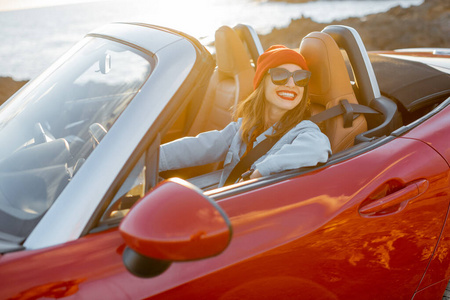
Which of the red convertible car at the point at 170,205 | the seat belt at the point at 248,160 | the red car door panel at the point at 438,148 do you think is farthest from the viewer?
the seat belt at the point at 248,160

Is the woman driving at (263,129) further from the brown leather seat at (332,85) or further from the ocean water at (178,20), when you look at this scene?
the ocean water at (178,20)

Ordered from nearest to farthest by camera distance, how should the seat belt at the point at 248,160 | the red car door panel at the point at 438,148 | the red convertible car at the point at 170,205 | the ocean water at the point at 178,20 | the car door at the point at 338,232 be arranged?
the red convertible car at the point at 170,205
the car door at the point at 338,232
the red car door panel at the point at 438,148
the seat belt at the point at 248,160
the ocean water at the point at 178,20

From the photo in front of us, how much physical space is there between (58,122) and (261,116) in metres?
1.11

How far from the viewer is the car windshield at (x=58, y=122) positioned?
1.35m

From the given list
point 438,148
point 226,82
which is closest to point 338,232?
point 438,148

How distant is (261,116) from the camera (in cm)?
244

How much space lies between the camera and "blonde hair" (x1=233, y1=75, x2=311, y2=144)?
229 cm

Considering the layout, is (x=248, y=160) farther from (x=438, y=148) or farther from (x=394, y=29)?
(x=394, y=29)

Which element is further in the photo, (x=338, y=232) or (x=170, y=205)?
(x=338, y=232)

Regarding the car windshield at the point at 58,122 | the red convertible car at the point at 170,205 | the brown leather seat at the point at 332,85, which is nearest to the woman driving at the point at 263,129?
the brown leather seat at the point at 332,85

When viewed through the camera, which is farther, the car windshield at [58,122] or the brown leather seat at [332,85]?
the brown leather seat at [332,85]

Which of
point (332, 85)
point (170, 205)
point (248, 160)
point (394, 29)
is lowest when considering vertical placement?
point (394, 29)

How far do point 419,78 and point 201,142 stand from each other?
128 cm

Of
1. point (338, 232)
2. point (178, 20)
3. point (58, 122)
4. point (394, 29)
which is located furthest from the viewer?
point (394, 29)
